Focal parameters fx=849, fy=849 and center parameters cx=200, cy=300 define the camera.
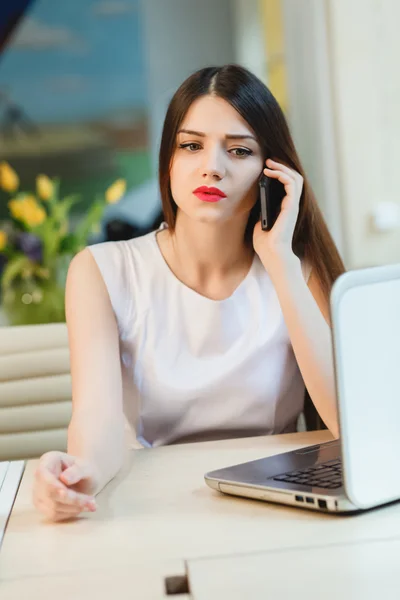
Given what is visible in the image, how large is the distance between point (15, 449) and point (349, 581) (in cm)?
123

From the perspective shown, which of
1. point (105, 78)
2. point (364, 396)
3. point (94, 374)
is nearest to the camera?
point (364, 396)

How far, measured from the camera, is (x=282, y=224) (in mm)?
1541

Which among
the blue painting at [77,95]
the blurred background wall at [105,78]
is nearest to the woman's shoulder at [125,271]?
the blurred background wall at [105,78]

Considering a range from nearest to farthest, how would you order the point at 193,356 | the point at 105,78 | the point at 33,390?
the point at 193,356
the point at 33,390
the point at 105,78

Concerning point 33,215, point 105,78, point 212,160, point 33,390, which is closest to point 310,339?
point 212,160

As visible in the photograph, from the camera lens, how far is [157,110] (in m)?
4.50

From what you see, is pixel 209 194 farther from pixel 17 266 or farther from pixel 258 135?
pixel 17 266

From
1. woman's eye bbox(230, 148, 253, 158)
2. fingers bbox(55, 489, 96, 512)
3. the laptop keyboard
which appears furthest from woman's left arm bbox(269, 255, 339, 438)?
fingers bbox(55, 489, 96, 512)

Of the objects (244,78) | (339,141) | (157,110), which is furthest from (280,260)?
(157,110)

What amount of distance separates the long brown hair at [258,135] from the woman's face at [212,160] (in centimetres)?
2

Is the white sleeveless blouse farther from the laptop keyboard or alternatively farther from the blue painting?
the blue painting

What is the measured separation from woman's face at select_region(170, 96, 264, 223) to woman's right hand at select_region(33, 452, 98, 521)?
0.58m

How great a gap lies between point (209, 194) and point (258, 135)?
15 cm

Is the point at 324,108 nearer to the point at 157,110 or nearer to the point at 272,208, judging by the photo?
the point at 272,208
